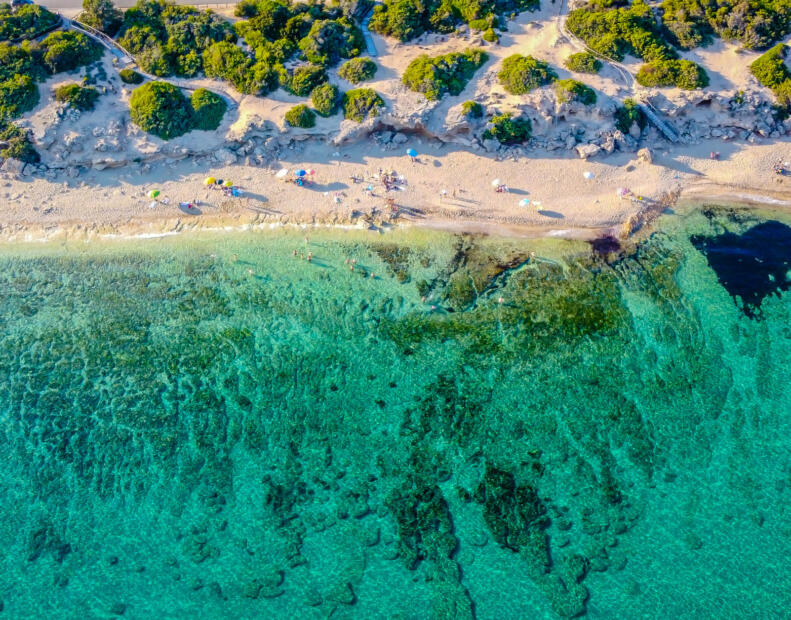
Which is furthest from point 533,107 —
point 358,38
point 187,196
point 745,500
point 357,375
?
point 745,500

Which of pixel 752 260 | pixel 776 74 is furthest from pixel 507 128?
pixel 776 74

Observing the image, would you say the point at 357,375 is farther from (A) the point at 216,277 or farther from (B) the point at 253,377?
(A) the point at 216,277

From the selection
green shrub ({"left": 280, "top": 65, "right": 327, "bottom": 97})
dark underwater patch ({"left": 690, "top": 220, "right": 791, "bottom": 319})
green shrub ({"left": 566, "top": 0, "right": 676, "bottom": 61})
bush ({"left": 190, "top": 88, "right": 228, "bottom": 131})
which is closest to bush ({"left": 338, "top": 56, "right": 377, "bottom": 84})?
green shrub ({"left": 280, "top": 65, "right": 327, "bottom": 97})

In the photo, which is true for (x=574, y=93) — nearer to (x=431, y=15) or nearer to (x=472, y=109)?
(x=472, y=109)

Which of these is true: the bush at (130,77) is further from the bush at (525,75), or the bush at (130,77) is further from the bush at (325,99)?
the bush at (525,75)

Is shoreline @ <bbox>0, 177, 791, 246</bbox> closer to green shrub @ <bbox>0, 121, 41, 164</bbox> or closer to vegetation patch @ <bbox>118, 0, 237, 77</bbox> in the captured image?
green shrub @ <bbox>0, 121, 41, 164</bbox>
